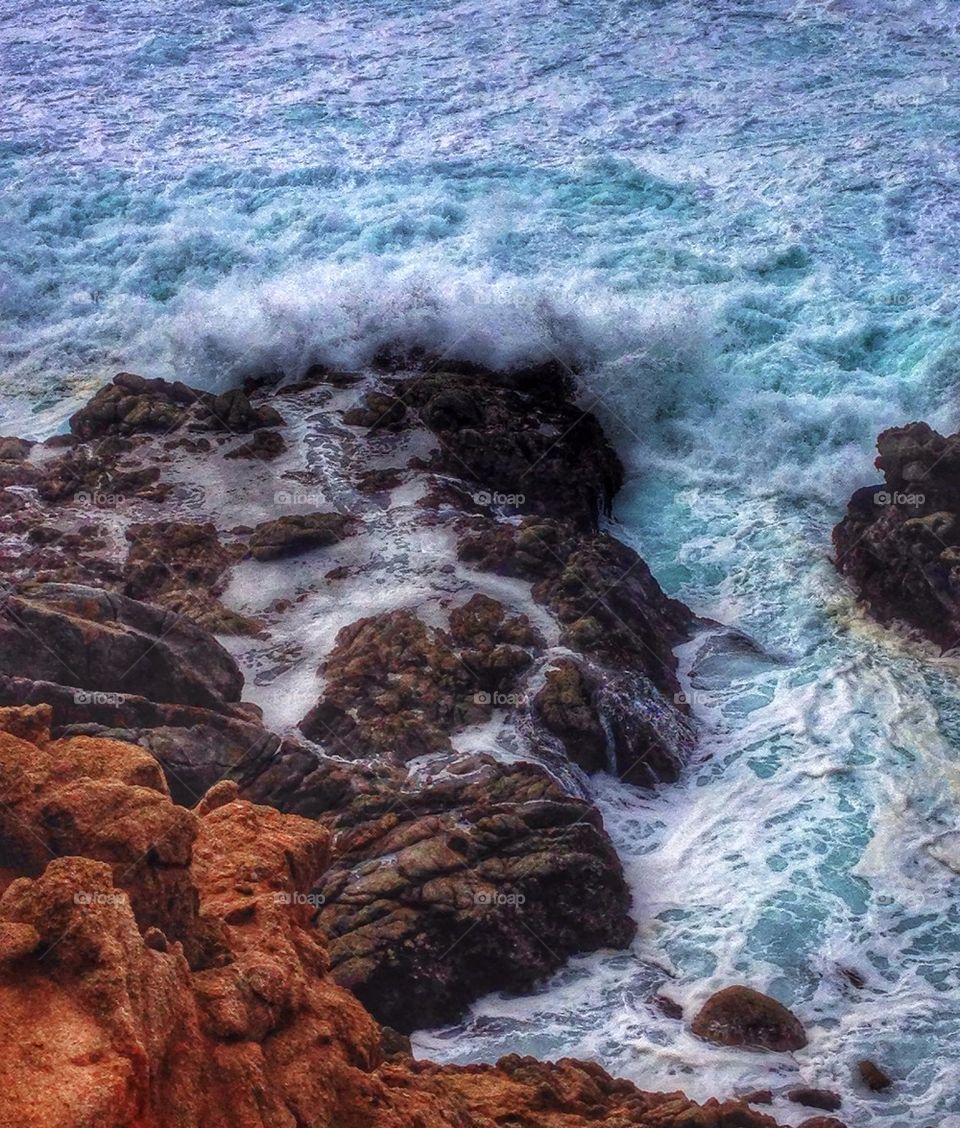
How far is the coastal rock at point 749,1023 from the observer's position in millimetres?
8578

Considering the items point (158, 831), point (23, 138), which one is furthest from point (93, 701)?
point (23, 138)

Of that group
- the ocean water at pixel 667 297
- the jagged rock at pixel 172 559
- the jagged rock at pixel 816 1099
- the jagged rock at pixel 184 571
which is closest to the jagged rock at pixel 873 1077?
the ocean water at pixel 667 297

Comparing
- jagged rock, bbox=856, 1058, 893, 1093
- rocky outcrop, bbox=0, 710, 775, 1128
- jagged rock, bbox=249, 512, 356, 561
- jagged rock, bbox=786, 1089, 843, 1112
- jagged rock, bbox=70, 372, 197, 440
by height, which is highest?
rocky outcrop, bbox=0, 710, 775, 1128

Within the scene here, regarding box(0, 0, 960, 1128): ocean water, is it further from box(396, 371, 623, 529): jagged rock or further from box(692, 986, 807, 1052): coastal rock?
box(396, 371, 623, 529): jagged rock

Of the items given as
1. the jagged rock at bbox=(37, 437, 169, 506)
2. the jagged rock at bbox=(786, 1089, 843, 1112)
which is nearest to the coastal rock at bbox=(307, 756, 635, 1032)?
the jagged rock at bbox=(786, 1089, 843, 1112)

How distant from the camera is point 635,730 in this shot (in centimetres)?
1154

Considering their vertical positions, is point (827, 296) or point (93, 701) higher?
point (93, 701)

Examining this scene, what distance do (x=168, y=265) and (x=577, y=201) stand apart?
7067mm

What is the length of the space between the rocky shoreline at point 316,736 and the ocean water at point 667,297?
658 mm

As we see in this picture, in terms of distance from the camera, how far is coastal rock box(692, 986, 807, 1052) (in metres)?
8.58

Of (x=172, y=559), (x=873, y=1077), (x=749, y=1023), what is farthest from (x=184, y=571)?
(x=873, y=1077)

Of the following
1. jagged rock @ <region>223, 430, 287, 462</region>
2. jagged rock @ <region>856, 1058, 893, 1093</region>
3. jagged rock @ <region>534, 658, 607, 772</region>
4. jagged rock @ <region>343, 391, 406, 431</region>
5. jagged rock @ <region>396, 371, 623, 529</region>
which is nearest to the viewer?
jagged rock @ <region>856, 1058, 893, 1093</region>

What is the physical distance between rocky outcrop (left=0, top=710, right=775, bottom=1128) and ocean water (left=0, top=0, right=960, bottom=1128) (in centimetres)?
148

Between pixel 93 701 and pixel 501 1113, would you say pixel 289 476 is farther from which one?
pixel 501 1113
